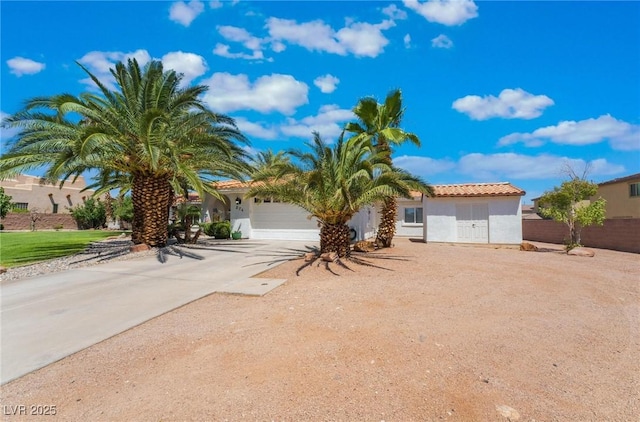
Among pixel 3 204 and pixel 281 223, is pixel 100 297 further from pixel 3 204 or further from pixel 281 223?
pixel 3 204

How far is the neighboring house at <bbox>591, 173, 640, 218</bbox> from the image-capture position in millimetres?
23938

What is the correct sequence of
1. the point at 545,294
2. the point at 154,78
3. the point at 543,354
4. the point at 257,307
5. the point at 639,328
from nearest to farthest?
Result: 1. the point at 543,354
2. the point at 639,328
3. the point at 257,307
4. the point at 545,294
5. the point at 154,78

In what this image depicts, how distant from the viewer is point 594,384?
360 centimetres

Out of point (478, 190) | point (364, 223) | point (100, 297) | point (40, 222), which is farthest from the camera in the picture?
point (40, 222)

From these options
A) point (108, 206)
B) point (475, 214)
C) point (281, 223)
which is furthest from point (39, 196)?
point (475, 214)

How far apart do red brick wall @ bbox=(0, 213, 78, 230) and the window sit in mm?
35213

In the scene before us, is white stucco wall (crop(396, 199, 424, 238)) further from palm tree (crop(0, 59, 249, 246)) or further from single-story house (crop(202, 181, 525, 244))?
palm tree (crop(0, 59, 249, 246))

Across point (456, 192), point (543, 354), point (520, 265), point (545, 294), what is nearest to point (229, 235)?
point (456, 192)

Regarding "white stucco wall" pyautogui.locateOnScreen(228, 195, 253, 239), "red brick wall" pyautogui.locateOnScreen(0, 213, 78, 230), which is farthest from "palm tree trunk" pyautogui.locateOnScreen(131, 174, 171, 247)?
"red brick wall" pyautogui.locateOnScreen(0, 213, 78, 230)

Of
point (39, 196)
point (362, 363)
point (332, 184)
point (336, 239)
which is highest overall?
point (39, 196)

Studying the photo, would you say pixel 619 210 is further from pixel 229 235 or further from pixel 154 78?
pixel 154 78

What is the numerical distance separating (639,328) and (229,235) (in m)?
17.3

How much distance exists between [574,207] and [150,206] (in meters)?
19.7

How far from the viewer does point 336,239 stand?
11.2m
